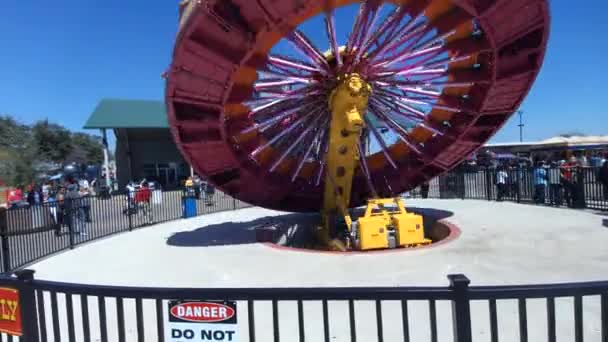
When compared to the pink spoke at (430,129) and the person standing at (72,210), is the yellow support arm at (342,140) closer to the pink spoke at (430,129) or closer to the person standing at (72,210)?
the pink spoke at (430,129)

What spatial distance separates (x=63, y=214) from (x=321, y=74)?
1045 cm

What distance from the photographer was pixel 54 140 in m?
71.8

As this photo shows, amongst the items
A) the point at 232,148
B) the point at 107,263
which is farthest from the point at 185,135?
the point at 107,263

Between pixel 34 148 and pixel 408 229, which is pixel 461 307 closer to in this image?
pixel 408 229

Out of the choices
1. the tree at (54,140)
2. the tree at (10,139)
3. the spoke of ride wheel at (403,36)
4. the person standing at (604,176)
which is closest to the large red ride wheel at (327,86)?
the spoke of ride wheel at (403,36)

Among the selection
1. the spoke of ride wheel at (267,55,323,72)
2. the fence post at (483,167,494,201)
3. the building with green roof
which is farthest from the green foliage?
the fence post at (483,167,494,201)

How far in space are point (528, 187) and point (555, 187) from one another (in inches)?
65.0

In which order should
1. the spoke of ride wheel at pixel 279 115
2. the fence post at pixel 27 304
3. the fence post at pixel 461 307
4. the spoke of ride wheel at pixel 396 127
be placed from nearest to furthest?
the fence post at pixel 461 307, the fence post at pixel 27 304, the spoke of ride wheel at pixel 279 115, the spoke of ride wheel at pixel 396 127

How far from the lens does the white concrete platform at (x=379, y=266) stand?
5816 millimetres

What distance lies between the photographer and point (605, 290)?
298 centimetres

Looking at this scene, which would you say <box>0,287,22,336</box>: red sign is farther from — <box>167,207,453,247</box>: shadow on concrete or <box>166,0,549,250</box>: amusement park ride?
<box>167,207,453,247</box>: shadow on concrete

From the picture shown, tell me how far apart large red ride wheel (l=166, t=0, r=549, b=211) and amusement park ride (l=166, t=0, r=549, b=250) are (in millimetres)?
32

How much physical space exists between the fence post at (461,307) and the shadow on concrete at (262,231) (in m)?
9.46

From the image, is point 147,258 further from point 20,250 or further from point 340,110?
point 340,110
